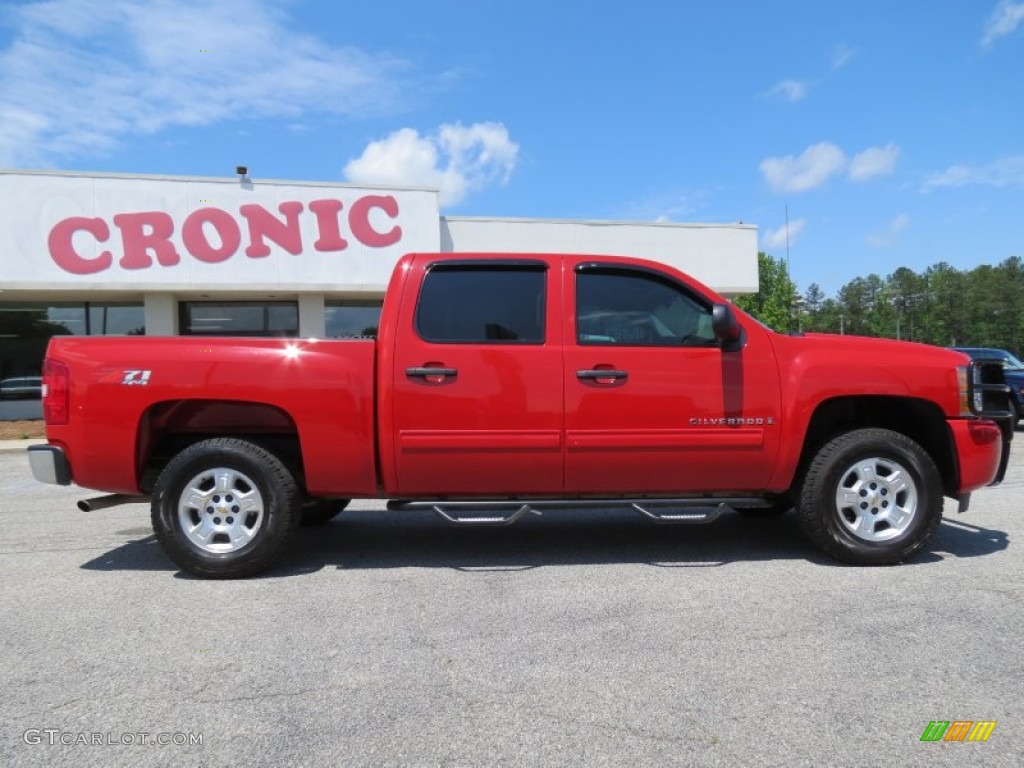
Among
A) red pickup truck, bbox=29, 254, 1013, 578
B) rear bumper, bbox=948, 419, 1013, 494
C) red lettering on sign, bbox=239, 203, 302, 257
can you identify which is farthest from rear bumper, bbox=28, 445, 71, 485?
red lettering on sign, bbox=239, 203, 302, 257

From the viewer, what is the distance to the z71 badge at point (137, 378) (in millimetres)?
4262

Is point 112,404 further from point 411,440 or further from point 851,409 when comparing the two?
point 851,409

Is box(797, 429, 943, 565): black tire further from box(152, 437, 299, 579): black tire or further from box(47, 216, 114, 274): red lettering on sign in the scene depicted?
box(47, 216, 114, 274): red lettering on sign

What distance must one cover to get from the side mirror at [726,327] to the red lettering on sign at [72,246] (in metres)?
16.4

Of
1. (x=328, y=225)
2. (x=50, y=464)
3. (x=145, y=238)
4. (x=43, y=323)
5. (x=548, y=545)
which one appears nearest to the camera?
(x=50, y=464)

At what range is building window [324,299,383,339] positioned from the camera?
18562 mm

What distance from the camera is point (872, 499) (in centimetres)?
442

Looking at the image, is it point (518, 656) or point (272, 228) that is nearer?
point (518, 656)

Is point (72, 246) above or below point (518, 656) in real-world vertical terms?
above

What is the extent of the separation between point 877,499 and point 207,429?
437cm

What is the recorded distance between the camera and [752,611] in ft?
12.1

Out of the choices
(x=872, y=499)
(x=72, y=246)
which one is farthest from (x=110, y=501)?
(x=72, y=246)

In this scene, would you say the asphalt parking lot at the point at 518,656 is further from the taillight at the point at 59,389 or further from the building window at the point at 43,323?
the building window at the point at 43,323

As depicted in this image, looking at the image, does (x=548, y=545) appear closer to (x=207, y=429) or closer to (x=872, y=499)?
(x=872, y=499)
